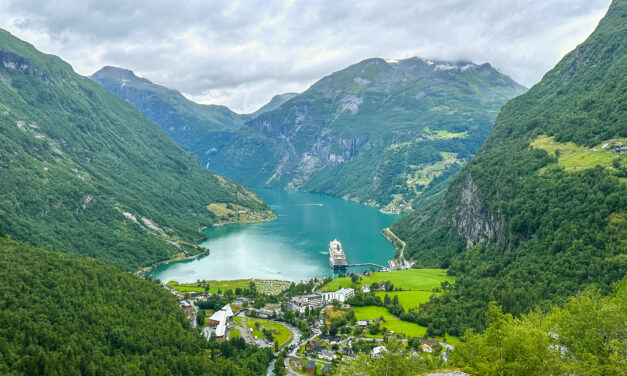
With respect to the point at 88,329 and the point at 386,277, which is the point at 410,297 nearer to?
the point at 386,277

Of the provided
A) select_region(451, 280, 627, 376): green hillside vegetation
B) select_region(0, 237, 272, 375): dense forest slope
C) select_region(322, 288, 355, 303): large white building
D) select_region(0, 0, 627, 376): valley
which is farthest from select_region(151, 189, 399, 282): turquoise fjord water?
select_region(451, 280, 627, 376): green hillside vegetation

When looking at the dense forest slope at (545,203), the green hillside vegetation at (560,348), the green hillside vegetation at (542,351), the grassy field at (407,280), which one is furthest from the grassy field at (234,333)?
the green hillside vegetation at (560,348)

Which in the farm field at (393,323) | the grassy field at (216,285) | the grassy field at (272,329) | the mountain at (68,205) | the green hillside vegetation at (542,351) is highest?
the mountain at (68,205)

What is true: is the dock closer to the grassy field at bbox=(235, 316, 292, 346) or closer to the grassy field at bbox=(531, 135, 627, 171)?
the grassy field at bbox=(235, 316, 292, 346)

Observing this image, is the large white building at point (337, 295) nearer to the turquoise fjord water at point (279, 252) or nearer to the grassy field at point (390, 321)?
the grassy field at point (390, 321)

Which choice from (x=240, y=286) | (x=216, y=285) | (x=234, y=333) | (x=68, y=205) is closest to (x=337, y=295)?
(x=234, y=333)

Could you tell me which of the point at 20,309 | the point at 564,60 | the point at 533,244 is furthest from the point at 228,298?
the point at 564,60

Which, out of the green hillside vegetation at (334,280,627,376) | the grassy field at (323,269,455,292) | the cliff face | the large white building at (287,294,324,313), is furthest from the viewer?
the cliff face
